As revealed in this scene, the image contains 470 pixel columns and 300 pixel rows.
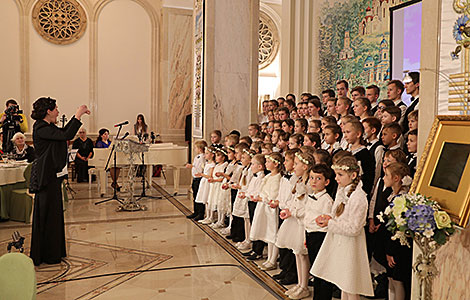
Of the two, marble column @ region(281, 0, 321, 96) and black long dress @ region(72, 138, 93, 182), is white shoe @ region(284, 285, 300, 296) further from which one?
black long dress @ region(72, 138, 93, 182)

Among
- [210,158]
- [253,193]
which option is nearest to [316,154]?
[253,193]

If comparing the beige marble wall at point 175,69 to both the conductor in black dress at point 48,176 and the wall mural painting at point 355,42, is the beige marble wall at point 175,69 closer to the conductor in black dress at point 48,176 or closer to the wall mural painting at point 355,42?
the wall mural painting at point 355,42

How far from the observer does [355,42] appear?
905 centimetres

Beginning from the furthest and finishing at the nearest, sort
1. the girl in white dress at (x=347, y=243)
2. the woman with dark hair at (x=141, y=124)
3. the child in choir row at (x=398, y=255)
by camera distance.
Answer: the woman with dark hair at (x=141, y=124) < the child in choir row at (x=398, y=255) < the girl in white dress at (x=347, y=243)

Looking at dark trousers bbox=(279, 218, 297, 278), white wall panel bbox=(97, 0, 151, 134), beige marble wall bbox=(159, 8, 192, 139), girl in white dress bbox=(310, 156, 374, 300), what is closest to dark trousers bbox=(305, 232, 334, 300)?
girl in white dress bbox=(310, 156, 374, 300)

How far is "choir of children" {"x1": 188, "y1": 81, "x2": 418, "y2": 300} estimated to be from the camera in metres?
3.50

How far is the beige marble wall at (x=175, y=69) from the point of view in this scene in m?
15.0

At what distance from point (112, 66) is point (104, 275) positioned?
37.2 feet

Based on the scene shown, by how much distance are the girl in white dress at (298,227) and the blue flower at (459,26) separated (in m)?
1.79

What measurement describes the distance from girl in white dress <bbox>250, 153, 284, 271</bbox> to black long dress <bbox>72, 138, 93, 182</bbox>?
323 inches

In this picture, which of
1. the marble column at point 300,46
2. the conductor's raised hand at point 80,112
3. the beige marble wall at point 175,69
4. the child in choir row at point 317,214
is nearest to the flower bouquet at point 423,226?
the child in choir row at point 317,214

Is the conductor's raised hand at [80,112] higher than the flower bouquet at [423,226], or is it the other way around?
the conductor's raised hand at [80,112]

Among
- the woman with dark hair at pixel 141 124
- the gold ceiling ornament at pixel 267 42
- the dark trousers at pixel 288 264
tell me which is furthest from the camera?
the gold ceiling ornament at pixel 267 42

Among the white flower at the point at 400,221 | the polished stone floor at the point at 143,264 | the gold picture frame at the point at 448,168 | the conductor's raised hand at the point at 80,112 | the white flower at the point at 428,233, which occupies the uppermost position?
the conductor's raised hand at the point at 80,112
